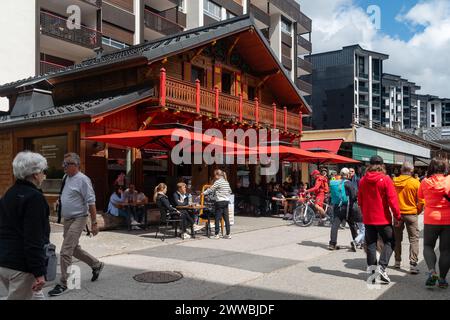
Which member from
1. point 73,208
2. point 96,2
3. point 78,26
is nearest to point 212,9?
point 96,2

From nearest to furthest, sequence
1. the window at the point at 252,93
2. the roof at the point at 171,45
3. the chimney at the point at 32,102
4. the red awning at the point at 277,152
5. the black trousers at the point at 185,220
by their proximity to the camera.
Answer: the black trousers at the point at 185,220 → the roof at the point at 171,45 → the red awning at the point at 277,152 → the chimney at the point at 32,102 → the window at the point at 252,93

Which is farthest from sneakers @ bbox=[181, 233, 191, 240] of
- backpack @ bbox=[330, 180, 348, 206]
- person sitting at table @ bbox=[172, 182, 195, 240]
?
backpack @ bbox=[330, 180, 348, 206]

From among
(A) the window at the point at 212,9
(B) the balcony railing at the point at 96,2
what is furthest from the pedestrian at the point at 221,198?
(A) the window at the point at 212,9

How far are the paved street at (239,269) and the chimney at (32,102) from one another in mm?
6534

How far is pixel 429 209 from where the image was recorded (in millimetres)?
6047

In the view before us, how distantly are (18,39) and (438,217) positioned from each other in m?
22.7

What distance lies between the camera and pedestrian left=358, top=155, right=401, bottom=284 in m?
6.25

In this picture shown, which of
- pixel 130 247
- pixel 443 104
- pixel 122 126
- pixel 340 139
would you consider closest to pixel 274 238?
pixel 130 247

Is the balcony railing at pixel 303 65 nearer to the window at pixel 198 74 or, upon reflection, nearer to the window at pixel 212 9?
the window at pixel 212 9

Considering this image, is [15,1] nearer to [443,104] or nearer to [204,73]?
[204,73]

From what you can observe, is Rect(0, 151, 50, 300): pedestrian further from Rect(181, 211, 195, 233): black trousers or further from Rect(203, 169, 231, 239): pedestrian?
Rect(203, 169, 231, 239): pedestrian

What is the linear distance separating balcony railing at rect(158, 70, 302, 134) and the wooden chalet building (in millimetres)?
36

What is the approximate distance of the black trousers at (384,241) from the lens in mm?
→ 6295
